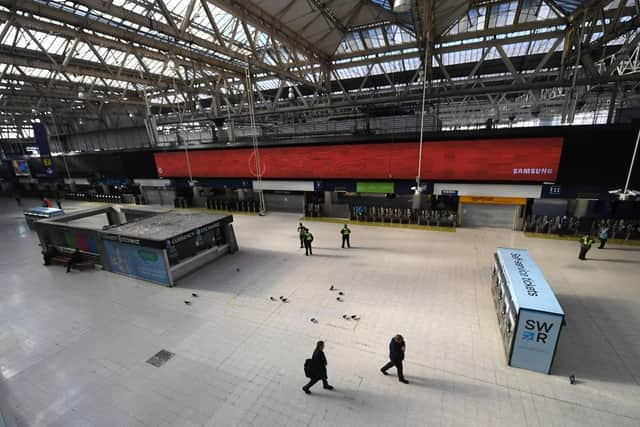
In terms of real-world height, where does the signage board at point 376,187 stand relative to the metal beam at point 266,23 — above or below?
below

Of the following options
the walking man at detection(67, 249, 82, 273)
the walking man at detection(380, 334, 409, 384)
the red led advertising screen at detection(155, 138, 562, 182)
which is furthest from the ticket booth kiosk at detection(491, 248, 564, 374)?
the walking man at detection(67, 249, 82, 273)

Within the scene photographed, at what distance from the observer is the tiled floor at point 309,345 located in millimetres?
4531

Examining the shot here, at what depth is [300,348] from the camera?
19.5 feet

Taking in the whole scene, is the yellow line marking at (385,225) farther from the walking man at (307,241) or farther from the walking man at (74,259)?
the walking man at (74,259)

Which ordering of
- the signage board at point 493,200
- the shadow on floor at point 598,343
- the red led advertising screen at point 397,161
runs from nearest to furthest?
the shadow on floor at point 598,343 → the red led advertising screen at point 397,161 → the signage board at point 493,200

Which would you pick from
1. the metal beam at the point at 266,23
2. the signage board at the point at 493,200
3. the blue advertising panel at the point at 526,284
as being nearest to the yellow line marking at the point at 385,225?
the signage board at the point at 493,200

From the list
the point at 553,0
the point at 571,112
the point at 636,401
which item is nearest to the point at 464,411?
the point at 636,401

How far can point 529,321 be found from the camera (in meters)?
4.82

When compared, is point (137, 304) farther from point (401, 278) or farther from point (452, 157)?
point (452, 157)

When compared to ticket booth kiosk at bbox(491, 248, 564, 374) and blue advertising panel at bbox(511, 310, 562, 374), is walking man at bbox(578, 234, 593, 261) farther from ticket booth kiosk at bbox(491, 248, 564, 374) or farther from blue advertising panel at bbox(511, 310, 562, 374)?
blue advertising panel at bbox(511, 310, 562, 374)

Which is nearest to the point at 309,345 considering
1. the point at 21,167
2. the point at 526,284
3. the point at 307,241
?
the point at 526,284

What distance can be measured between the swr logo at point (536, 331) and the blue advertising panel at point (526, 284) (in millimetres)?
304

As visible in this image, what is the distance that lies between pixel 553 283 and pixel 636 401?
169 inches

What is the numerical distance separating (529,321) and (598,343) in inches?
103
